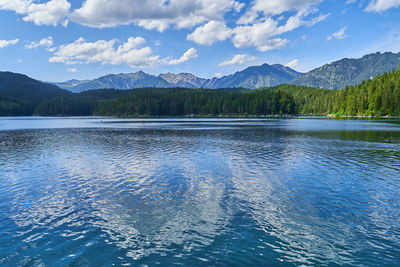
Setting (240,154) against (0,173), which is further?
(240,154)

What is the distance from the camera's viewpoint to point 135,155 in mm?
42938

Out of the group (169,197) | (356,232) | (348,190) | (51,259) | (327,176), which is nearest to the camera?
(51,259)

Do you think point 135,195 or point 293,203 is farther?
point 135,195

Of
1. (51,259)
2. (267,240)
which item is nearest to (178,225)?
(267,240)

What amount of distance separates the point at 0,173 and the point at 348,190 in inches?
1483

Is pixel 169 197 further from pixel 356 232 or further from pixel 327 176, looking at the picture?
pixel 327 176

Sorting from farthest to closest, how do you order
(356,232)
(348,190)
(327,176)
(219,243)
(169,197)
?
(327,176) < (348,190) < (169,197) < (356,232) < (219,243)

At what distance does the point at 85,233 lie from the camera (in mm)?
15312

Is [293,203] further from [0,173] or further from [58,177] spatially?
[0,173]

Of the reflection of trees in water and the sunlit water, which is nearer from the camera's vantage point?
the sunlit water

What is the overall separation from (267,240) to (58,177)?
80.1 feet

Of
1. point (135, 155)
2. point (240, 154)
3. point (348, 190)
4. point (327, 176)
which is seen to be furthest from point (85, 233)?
point (240, 154)

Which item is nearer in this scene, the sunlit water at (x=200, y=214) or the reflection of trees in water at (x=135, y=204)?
the sunlit water at (x=200, y=214)

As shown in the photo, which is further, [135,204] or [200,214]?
[135,204]
